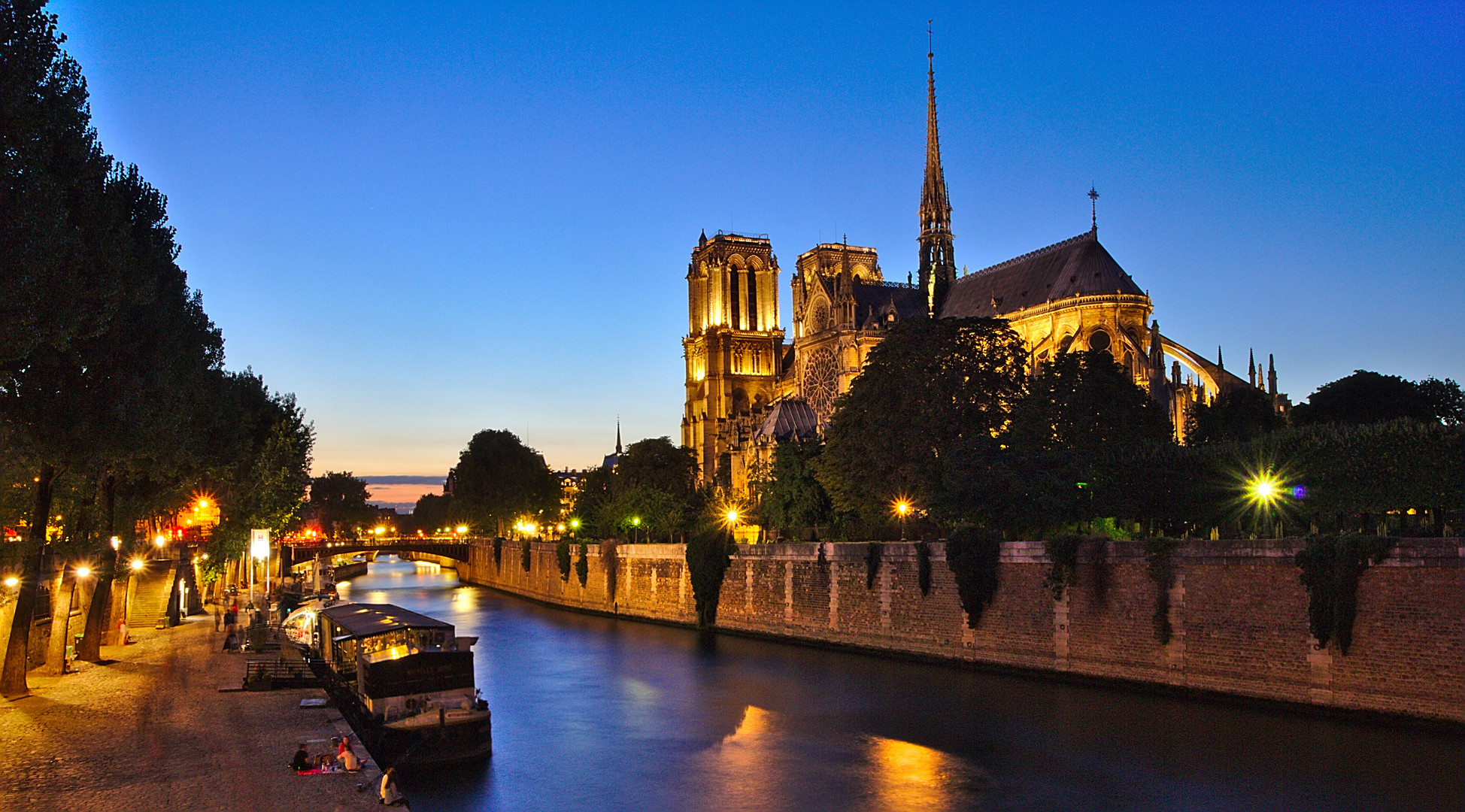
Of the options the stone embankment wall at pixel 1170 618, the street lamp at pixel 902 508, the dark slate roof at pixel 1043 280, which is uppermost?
the dark slate roof at pixel 1043 280

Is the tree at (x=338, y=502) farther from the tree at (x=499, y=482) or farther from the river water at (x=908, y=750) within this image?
the river water at (x=908, y=750)

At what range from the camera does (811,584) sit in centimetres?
3972

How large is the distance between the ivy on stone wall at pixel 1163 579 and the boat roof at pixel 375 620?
613 inches

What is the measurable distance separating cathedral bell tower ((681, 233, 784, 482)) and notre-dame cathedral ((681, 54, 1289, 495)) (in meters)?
0.12

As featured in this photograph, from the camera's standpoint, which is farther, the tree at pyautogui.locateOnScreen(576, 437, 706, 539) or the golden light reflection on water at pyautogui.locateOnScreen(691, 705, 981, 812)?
the tree at pyautogui.locateOnScreen(576, 437, 706, 539)

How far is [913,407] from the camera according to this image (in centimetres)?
4159

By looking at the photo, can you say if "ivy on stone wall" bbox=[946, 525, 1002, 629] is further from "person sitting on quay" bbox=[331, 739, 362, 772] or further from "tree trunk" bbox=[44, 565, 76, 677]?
"tree trunk" bbox=[44, 565, 76, 677]

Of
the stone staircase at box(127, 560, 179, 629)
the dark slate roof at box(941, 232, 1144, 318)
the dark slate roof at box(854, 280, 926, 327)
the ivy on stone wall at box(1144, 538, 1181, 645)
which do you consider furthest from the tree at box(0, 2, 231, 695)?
the dark slate roof at box(854, 280, 926, 327)

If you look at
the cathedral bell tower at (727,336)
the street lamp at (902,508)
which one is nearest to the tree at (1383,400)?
the street lamp at (902,508)

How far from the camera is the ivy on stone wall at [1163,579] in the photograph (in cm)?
2633

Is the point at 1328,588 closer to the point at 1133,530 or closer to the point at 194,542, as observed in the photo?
the point at 1133,530

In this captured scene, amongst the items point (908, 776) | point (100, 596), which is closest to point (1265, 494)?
point (908, 776)

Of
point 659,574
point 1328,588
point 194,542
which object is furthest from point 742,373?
point 1328,588

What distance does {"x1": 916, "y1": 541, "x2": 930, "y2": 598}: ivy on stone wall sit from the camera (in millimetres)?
33750
